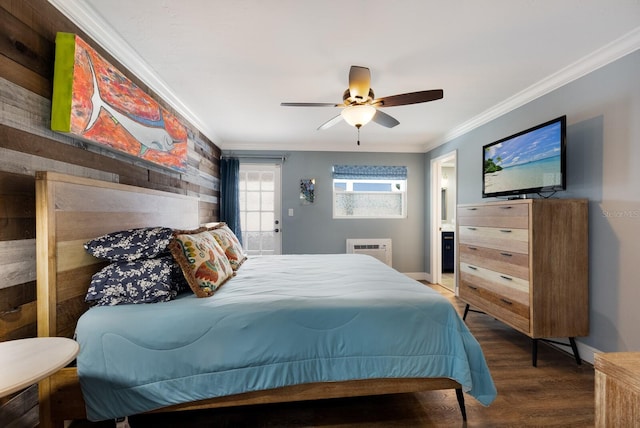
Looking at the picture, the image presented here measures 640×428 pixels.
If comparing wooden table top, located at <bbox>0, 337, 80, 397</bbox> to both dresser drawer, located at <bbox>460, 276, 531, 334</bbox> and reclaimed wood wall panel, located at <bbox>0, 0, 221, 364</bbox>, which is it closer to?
A: reclaimed wood wall panel, located at <bbox>0, 0, 221, 364</bbox>

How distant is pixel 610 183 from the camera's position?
205cm

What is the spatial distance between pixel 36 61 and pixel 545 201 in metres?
3.29

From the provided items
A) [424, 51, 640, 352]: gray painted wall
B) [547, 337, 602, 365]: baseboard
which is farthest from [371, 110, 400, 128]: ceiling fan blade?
[547, 337, 602, 365]: baseboard

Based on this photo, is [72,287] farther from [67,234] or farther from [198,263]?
[198,263]

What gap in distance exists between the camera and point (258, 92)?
2.69 m

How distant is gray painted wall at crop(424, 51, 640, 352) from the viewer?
192cm

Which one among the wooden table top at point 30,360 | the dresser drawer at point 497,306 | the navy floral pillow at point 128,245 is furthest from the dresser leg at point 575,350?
the wooden table top at point 30,360

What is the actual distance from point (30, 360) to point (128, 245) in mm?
663

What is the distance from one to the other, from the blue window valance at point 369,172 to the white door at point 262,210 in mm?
1078

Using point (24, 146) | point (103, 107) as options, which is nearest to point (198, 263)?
point (24, 146)

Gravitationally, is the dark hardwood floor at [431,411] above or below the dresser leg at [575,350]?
below

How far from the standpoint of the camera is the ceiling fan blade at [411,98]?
6.58 feet

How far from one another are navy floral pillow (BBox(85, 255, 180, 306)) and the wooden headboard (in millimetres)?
85

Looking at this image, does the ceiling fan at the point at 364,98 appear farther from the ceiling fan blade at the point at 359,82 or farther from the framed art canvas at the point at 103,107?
the framed art canvas at the point at 103,107
